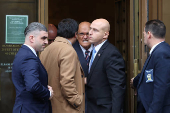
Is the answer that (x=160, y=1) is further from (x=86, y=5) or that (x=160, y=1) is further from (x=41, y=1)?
(x=86, y=5)

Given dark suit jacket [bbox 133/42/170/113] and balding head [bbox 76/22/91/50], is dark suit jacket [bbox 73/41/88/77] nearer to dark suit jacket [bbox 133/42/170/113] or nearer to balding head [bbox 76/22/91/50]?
balding head [bbox 76/22/91/50]

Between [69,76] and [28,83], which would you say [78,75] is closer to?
[69,76]

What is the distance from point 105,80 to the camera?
3764 mm

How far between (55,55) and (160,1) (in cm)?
222

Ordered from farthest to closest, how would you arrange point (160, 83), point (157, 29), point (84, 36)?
1. point (84, 36)
2. point (157, 29)
3. point (160, 83)

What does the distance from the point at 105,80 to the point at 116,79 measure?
0.62 feet

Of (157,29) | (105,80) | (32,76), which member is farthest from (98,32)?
(32,76)

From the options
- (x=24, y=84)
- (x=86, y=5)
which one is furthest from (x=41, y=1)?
(x=86, y=5)

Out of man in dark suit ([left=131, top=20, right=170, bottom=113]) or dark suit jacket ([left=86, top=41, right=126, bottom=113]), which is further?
dark suit jacket ([left=86, top=41, right=126, bottom=113])

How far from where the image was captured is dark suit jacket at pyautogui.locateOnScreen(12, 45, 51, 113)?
2670 mm

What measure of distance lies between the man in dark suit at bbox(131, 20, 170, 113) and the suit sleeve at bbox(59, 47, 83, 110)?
756mm

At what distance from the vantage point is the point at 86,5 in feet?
29.1

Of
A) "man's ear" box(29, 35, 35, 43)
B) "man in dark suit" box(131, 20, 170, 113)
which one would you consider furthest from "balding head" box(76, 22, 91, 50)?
"man's ear" box(29, 35, 35, 43)

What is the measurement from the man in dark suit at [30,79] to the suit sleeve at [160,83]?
1.09 meters
